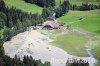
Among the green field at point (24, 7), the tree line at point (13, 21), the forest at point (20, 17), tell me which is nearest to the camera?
the tree line at point (13, 21)

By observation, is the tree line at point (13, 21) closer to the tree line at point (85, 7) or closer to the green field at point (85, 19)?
the green field at point (85, 19)

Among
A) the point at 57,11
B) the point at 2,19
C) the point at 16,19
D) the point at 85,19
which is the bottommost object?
the point at 57,11

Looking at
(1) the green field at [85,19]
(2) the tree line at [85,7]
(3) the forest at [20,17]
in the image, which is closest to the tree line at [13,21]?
(3) the forest at [20,17]

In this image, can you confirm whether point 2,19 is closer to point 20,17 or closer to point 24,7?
point 20,17

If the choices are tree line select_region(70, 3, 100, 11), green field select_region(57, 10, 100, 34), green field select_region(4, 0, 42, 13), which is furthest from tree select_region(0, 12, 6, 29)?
tree line select_region(70, 3, 100, 11)

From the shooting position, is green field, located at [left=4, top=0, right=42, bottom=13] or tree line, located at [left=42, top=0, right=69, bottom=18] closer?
tree line, located at [left=42, top=0, right=69, bottom=18]

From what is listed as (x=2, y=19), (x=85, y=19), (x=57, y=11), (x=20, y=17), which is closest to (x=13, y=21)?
(x=20, y=17)

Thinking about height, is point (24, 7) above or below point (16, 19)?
below

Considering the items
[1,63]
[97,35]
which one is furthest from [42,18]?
[1,63]

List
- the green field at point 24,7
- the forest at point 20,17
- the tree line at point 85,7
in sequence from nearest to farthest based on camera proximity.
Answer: the forest at point 20,17, the tree line at point 85,7, the green field at point 24,7

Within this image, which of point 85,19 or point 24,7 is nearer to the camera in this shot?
point 85,19

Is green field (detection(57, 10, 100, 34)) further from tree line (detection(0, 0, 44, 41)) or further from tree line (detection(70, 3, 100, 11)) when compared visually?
tree line (detection(0, 0, 44, 41))
